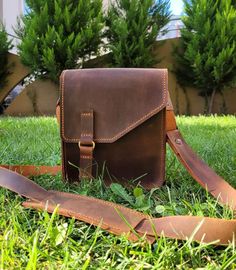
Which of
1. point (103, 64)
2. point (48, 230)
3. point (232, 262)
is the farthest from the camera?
point (103, 64)

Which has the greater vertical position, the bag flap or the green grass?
the bag flap

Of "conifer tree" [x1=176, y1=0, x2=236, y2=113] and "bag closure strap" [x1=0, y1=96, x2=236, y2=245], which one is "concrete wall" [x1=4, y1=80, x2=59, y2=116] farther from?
"bag closure strap" [x1=0, y1=96, x2=236, y2=245]

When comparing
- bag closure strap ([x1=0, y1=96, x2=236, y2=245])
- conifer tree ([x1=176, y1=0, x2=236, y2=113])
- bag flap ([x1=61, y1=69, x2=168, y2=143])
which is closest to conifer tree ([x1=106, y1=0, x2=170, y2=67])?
conifer tree ([x1=176, y1=0, x2=236, y2=113])

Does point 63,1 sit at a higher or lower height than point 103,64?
higher

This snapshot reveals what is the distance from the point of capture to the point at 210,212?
1142 millimetres

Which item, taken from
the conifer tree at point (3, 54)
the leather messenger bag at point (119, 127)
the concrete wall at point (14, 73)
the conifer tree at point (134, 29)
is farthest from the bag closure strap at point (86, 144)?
the concrete wall at point (14, 73)

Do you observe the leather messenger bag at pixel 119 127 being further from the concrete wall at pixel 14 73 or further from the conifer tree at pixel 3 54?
the concrete wall at pixel 14 73

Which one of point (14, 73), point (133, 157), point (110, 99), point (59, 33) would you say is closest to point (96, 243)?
point (133, 157)

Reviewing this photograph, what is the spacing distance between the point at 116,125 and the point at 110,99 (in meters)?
0.10

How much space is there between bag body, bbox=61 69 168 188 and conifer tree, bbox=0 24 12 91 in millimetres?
5976

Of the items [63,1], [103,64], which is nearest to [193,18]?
[103,64]

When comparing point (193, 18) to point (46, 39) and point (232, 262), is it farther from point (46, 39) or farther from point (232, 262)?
point (232, 262)

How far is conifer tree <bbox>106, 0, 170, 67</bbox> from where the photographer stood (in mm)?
6438

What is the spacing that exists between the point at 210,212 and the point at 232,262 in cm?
28
